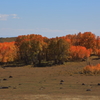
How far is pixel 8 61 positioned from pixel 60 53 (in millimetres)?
17623

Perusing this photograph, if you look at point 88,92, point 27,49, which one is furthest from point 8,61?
point 88,92

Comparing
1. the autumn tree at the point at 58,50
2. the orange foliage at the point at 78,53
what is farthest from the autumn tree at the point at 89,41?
the autumn tree at the point at 58,50

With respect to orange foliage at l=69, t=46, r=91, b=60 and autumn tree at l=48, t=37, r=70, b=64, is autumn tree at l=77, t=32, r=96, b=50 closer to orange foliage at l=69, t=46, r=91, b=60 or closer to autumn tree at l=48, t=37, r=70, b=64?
orange foliage at l=69, t=46, r=91, b=60

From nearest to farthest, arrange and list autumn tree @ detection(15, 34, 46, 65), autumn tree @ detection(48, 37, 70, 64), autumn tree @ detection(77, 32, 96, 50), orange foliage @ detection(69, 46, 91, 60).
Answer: autumn tree @ detection(48, 37, 70, 64), autumn tree @ detection(15, 34, 46, 65), orange foliage @ detection(69, 46, 91, 60), autumn tree @ detection(77, 32, 96, 50)

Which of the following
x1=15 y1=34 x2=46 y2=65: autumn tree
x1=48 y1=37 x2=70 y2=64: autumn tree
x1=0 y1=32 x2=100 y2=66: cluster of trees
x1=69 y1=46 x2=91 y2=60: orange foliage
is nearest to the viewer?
x1=48 y1=37 x2=70 y2=64: autumn tree

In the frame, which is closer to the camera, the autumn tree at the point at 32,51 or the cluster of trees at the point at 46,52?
the cluster of trees at the point at 46,52

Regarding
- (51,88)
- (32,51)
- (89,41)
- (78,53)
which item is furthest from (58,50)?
(51,88)

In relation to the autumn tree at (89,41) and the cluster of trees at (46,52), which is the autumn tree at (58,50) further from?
the autumn tree at (89,41)

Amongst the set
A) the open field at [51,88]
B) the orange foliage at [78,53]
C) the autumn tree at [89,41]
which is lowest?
the open field at [51,88]

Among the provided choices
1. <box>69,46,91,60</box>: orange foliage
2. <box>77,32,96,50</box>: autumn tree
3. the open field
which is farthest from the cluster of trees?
the open field

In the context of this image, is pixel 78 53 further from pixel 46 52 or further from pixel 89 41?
pixel 89 41

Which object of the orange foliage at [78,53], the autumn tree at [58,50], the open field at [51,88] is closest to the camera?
the open field at [51,88]

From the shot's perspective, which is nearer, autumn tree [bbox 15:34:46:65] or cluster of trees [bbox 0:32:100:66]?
cluster of trees [bbox 0:32:100:66]

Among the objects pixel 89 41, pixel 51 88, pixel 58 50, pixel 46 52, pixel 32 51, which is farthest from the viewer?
pixel 89 41
